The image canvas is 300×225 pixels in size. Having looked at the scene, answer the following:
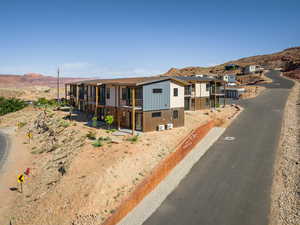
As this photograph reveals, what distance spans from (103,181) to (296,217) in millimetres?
14115

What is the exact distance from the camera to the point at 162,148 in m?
26.4

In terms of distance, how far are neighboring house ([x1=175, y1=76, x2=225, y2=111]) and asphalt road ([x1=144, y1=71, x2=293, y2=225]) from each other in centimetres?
1445

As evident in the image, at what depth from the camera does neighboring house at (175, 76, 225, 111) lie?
4625 centimetres

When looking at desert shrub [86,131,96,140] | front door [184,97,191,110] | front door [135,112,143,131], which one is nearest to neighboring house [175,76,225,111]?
front door [184,97,191,110]

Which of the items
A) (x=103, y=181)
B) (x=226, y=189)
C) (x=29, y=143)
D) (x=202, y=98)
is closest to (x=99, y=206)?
(x=103, y=181)

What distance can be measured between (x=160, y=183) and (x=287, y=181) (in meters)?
10.9

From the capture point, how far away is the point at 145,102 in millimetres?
31016

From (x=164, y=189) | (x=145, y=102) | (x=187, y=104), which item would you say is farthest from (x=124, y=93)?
(x=187, y=104)

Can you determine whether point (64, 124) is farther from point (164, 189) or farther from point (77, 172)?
point (164, 189)

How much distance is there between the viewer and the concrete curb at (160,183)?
54.7 feet

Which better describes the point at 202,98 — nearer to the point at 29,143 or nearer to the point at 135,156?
the point at 135,156

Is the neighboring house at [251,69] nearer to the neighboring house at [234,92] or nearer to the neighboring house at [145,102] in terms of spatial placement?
the neighboring house at [234,92]

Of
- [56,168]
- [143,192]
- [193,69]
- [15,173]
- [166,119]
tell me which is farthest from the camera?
[193,69]

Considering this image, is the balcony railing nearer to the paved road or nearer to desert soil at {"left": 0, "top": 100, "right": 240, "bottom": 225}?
desert soil at {"left": 0, "top": 100, "right": 240, "bottom": 225}
